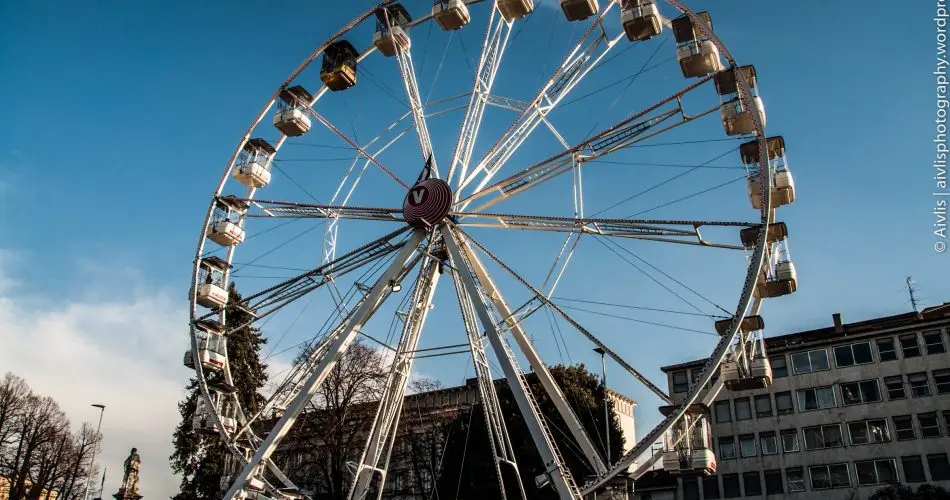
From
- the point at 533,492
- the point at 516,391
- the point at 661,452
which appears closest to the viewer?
the point at 661,452

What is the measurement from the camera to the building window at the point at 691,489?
49781 millimetres

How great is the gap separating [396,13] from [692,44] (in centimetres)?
968

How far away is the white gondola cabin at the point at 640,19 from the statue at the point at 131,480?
33.9 meters

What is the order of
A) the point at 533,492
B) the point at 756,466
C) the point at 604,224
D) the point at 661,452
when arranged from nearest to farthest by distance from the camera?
Answer: the point at 661,452, the point at 604,224, the point at 533,492, the point at 756,466

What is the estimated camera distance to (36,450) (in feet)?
168

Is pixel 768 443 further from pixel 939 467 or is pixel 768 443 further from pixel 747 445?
pixel 939 467

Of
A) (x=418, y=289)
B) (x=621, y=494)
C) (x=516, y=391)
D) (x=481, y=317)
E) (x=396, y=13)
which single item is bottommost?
(x=621, y=494)

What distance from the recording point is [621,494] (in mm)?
19797

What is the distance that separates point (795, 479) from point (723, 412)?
18.6 feet

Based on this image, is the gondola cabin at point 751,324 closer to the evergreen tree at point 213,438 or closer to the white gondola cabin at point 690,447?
the white gondola cabin at point 690,447

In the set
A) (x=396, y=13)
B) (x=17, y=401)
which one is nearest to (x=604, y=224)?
(x=396, y=13)

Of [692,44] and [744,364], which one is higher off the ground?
[692,44]

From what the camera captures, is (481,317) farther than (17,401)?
No

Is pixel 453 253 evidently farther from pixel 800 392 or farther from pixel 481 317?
pixel 800 392
